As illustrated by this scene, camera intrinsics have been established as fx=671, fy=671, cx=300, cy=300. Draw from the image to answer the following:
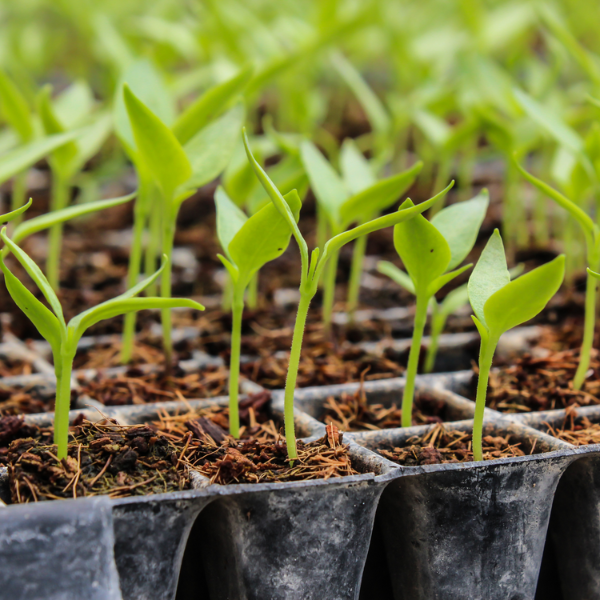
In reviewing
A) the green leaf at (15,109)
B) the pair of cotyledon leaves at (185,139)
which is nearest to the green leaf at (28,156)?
the pair of cotyledon leaves at (185,139)

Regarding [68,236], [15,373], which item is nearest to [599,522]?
[15,373]

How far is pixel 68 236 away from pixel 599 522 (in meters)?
1.38

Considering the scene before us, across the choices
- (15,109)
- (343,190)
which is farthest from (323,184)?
(15,109)

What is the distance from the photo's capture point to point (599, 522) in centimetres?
70

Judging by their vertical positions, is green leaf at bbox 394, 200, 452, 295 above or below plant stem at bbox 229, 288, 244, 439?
above

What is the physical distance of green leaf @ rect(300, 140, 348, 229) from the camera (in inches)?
33.9

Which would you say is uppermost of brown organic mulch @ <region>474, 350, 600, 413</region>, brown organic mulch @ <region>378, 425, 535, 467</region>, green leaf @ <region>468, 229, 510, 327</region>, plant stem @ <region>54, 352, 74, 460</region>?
green leaf @ <region>468, 229, 510, 327</region>

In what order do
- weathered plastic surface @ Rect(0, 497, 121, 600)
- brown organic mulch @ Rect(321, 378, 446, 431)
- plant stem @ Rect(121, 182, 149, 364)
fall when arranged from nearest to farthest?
weathered plastic surface @ Rect(0, 497, 121, 600), brown organic mulch @ Rect(321, 378, 446, 431), plant stem @ Rect(121, 182, 149, 364)

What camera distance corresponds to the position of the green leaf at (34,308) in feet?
1.86

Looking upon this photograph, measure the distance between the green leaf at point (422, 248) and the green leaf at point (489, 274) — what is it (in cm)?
4

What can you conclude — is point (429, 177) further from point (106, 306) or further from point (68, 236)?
point (106, 306)

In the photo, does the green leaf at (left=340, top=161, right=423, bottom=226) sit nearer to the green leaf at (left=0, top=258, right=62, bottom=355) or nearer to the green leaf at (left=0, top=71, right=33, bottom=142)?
the green leaf at (left=0, top=258, right=62, bottom=355)

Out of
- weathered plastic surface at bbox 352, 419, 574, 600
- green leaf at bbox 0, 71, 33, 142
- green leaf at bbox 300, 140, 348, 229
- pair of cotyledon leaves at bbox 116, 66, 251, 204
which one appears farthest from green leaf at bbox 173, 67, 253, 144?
weathered plastic surface at bbox 352, 419, 574, 600

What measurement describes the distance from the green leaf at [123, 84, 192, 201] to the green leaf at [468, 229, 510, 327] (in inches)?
13.7
